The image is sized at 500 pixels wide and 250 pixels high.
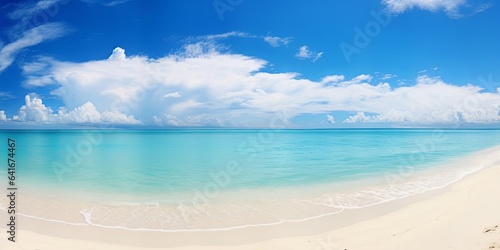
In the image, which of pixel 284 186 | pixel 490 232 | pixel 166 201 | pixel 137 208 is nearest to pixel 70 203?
pixel 137 208

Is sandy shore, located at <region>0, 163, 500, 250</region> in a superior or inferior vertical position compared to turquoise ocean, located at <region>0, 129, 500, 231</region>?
inferior

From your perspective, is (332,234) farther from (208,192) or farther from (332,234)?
(208,192)

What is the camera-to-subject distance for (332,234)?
24.1ft

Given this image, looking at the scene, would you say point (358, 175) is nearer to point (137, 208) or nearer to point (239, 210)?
point (239, 210)

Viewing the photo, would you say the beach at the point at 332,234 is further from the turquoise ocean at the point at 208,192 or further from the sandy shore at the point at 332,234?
the turquoise ocean at the point at 208,192

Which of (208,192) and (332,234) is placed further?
(208,192)

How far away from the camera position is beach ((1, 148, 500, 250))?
20.9 feet

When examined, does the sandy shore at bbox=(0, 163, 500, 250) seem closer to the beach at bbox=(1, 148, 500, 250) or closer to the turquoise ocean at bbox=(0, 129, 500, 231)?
the beach at bbox=(1, 148, 500, 250)

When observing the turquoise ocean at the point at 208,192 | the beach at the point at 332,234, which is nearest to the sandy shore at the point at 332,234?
the beach at the point at 332,234

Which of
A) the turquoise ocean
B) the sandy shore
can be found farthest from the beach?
the turquoise ocean

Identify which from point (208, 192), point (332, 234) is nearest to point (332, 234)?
point (332, 234)

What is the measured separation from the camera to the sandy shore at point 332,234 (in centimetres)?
637

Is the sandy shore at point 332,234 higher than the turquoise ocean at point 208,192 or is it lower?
lower

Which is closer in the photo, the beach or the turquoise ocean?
the beach
